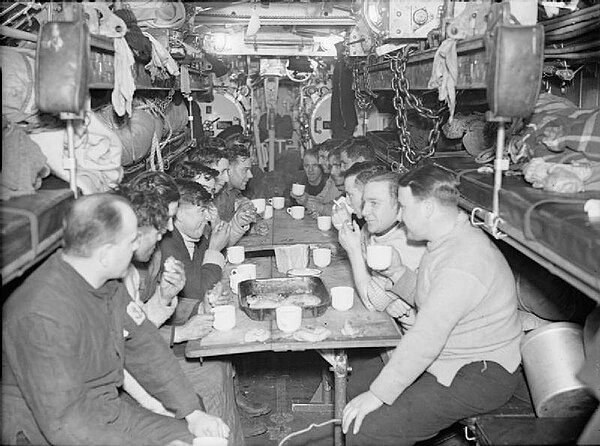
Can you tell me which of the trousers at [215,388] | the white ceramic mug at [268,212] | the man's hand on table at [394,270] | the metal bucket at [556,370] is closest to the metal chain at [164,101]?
the white ceramic mug at [268,212]

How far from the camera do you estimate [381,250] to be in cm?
364

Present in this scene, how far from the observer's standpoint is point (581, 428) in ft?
9.93

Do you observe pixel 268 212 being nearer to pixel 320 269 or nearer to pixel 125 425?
pixel 320 269

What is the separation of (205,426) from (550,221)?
1787 mm

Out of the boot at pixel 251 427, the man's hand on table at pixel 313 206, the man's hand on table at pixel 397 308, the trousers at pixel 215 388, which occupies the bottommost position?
the boot at pixel 251 427

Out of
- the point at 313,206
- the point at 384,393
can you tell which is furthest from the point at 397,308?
the point at 313,206

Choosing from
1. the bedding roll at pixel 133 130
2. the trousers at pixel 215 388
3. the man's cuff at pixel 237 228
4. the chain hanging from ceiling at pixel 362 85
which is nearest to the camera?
the trousers at pixel 215 388

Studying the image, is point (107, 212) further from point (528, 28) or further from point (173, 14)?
point (173, 14)

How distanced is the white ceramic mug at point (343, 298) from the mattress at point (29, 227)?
59.2 inches

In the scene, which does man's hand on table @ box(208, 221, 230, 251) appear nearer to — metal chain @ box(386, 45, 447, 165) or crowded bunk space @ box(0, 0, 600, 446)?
crowded bunk space @ box(0, 0, 600, 446)

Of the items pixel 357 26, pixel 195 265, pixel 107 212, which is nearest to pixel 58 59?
pixel 107 212

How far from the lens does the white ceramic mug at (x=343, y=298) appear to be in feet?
12.1

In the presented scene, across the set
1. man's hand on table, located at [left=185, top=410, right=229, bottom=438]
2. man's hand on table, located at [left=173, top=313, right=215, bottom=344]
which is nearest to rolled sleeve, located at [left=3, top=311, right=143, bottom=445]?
man's hand on table, located at [left=185, top=410, right=229, bottom=438]

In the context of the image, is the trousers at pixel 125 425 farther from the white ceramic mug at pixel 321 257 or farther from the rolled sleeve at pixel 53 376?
the white ceramic mug at pixel 321 257
